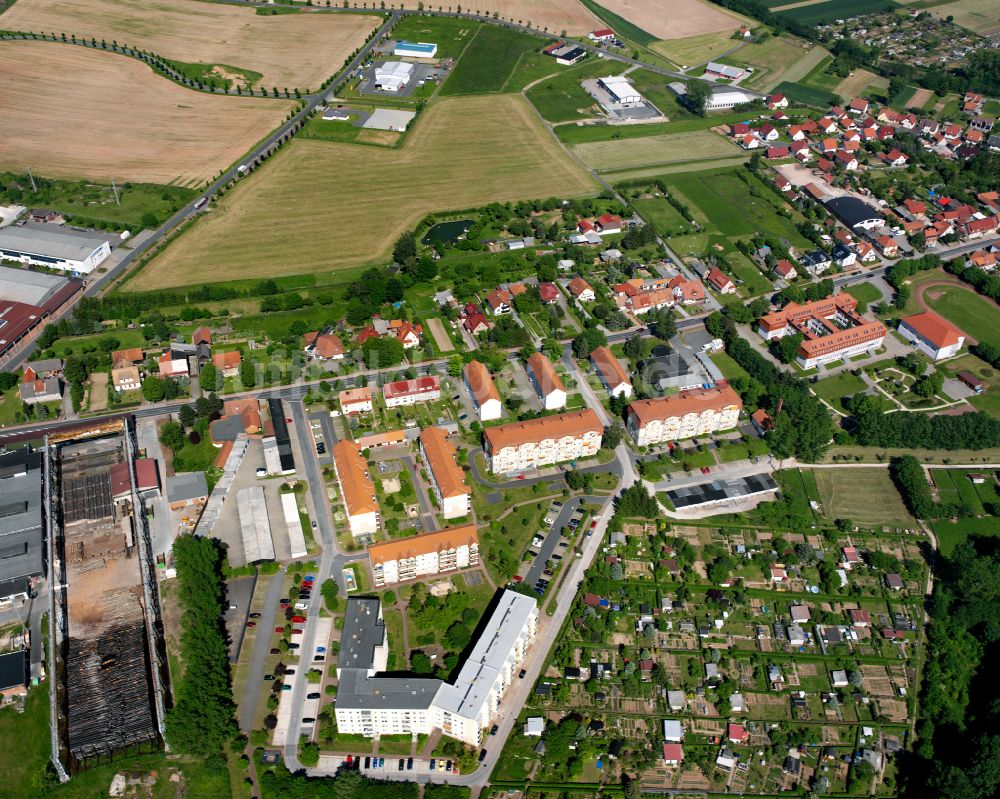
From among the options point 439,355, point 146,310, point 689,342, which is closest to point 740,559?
point 689,342

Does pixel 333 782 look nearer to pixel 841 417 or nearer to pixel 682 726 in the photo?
pixel 682 726

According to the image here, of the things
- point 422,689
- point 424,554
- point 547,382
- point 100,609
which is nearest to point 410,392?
point 547,382

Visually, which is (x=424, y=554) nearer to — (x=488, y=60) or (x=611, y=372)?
(x=611, y=372)

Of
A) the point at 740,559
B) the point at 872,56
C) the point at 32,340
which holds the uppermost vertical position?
the point at 872,56

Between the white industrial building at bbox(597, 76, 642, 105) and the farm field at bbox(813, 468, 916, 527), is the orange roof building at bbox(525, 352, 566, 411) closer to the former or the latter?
the farm field at bbox(813, 468, 916, 527)

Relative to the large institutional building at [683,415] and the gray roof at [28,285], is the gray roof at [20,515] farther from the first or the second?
the large institutional building at [683,415]

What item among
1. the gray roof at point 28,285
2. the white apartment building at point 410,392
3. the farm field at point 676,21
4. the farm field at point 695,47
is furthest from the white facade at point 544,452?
the farm field at point 676,21

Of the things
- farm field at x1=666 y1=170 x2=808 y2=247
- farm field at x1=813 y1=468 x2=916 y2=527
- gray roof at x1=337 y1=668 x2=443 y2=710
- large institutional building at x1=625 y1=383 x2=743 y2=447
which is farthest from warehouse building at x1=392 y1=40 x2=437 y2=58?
gray roof at x1=337 y1=668 x2=443 y2=710
